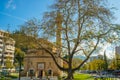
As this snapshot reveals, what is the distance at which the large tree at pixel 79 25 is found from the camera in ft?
53.8

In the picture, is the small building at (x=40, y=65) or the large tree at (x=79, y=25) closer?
the large tree at (x=79, y=25)

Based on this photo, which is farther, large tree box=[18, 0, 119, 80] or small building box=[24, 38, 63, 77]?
small building box=[24, 38, 63, 77]

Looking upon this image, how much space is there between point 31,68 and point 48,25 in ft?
118

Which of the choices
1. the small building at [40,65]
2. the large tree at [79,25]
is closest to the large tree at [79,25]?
the large tree at [79,25]

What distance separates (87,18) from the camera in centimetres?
1673

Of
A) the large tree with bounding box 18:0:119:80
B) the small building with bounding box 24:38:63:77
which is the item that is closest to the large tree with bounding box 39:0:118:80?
the large tree with bounding box 18:0:119:80

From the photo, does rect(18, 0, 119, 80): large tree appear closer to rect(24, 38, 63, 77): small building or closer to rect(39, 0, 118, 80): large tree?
rect(39, 0, 118, 80): large tree

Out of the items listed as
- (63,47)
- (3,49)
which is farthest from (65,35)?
(3,49)

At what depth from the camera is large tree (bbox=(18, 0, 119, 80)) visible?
16.4 m

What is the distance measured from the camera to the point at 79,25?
17.0 meters

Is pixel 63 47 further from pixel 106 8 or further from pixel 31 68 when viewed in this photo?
pixel 31 68

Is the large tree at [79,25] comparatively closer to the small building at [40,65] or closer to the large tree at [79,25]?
the large tree at [79,25]

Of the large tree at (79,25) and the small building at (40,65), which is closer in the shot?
the large tree at (79,25)

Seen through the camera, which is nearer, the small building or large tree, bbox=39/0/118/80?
large tree, bbox=39/0/118/80
